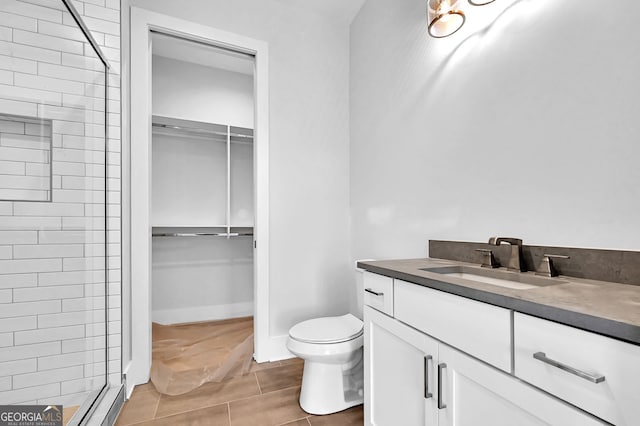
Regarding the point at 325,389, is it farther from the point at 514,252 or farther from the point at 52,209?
the point at 52,209

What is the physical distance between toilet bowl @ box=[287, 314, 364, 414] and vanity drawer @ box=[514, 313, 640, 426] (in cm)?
102

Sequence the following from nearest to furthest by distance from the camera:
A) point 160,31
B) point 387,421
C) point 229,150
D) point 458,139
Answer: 1. point 387,421
2. point 458,139
3. point 160,31
4. point 229,150

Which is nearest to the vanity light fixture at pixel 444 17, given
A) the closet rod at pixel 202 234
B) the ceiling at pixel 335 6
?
the ceiling at pixel 335 6

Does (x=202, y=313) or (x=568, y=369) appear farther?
(x=202, y=313)

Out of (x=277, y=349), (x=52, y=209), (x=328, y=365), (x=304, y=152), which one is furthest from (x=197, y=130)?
(x=328, y=365)

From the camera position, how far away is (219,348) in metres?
2.50

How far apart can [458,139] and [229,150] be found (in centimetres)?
224

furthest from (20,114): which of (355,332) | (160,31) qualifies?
(355,332)

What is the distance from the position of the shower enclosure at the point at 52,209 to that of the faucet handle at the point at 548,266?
2019mm

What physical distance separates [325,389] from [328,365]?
133 mm

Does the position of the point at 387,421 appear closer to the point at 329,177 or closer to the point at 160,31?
the point at 329,177

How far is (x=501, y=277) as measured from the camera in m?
1.19

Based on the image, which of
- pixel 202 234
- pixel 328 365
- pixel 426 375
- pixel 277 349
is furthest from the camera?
pixel 202 234

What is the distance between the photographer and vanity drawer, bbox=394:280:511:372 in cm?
76
